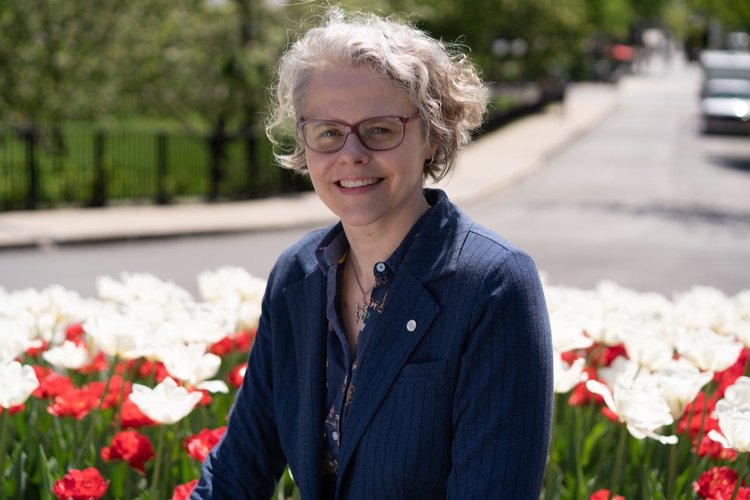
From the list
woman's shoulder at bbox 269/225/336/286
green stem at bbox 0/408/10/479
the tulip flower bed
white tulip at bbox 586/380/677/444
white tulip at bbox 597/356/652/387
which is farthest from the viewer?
white tulip at bbox 597/356/652/387

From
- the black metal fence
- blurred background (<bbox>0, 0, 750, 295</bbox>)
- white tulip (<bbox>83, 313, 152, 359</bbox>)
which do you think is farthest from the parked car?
white tulip (<bbox>83, 313, 152, 359</bbox>)

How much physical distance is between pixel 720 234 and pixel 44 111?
9.86 m

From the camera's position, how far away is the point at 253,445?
2736mm

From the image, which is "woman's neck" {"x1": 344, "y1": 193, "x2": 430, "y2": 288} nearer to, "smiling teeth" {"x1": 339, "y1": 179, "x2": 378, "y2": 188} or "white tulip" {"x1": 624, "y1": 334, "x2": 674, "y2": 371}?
"smiling teeth" {"x1": 339, "y1": 179, "x2": 378, "y2": 188}

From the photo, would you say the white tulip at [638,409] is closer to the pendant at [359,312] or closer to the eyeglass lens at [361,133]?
the pendant at [359,312]

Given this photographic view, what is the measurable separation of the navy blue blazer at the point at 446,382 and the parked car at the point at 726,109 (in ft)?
107

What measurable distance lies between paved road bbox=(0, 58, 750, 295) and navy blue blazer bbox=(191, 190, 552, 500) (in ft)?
24.7

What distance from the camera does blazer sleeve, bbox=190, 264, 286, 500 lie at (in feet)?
8.88

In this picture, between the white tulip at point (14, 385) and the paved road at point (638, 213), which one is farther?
the paved road at point (638, 213)

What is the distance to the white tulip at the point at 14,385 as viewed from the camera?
293cm

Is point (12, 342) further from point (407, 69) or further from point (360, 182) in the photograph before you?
point (407, 69)

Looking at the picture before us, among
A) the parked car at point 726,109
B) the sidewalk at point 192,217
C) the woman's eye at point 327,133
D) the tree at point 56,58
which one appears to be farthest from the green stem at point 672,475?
the parked car at point 726,109

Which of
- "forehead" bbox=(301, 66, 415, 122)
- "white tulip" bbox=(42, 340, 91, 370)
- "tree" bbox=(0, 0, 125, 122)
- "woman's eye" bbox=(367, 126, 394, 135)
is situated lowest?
"tree" bbox=(0, 0, 125, 122)

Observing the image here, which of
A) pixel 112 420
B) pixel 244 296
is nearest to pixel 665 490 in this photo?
pixel 112 420
